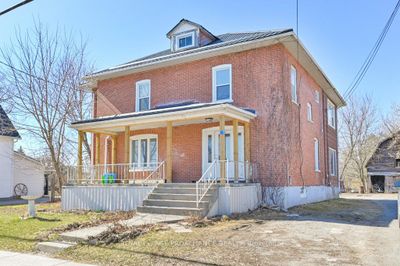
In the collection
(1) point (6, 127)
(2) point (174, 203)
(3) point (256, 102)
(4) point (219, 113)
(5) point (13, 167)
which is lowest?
(2) point (174, 203)

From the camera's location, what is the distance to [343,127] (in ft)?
141

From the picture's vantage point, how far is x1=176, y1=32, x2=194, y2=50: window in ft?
60.3

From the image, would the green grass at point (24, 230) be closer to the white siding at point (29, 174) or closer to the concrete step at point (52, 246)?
the concrete step at point (52, 246)

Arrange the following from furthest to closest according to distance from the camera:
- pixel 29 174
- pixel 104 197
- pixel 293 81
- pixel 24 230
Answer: pixel 29 174 → pixel 293 81 → pixel 104 197 → pixel 24 230

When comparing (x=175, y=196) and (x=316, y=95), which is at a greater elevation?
(x=316, y=95)

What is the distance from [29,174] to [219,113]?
2153 cm

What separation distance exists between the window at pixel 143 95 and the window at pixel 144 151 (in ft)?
5.06

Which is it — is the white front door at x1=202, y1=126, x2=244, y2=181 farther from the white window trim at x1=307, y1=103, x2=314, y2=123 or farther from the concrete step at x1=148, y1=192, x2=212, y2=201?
the white window trim at x1=307, y1=103, x2=314, y2=123

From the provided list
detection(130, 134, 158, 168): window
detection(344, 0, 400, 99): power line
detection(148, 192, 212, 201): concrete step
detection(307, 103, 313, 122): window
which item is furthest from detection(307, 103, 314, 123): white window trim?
detection(148, 192, 212, 201): concrete step

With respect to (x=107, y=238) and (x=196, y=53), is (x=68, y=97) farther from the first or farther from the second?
(x=107, y=238)

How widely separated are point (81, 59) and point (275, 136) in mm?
13331

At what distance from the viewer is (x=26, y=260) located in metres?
7.28

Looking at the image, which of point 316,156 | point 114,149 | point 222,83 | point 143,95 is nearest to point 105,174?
point 114,149

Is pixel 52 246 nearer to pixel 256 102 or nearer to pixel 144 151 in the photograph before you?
pixel 256 102
